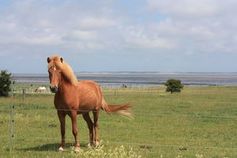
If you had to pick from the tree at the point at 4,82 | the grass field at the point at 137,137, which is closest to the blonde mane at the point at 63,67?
the grass field at the point at 137,137

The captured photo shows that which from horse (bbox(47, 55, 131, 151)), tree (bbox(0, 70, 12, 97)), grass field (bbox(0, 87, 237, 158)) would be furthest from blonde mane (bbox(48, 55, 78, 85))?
tree (bbox(0, 70, 12, 97))

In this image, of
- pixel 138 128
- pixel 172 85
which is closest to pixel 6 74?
pixel 172 85

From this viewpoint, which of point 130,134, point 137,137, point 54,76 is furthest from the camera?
point 130,134

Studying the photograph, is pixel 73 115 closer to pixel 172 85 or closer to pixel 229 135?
pixel 229 135

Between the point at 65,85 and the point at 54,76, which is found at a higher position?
the point at 54,76

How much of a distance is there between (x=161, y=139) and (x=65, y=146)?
3.89 m

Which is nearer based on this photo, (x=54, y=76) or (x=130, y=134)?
(x=54, y=76)

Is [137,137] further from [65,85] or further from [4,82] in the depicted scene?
[4,82]

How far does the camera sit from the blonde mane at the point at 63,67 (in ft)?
41.3

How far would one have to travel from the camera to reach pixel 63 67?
42.2 ft

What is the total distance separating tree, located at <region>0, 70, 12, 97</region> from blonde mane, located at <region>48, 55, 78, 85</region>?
32819 mm

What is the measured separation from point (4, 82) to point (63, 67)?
111 ft

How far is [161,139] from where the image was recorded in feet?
54.0

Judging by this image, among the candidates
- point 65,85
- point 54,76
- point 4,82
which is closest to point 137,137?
point 65,85
